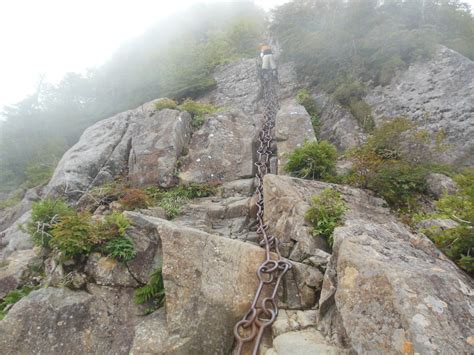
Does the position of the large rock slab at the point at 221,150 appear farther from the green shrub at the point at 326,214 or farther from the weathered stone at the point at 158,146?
the green shrub at the point at 326,214

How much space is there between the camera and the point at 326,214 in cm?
504

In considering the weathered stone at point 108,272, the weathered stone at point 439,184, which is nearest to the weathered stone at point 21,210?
the weathered stone at point 108,272

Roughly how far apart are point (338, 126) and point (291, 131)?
2.54 m

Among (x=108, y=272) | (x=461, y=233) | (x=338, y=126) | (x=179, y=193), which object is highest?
(x=461, y=233)

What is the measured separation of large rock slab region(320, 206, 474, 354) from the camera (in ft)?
7.55

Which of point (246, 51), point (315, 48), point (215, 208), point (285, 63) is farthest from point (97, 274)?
point (246, 51)

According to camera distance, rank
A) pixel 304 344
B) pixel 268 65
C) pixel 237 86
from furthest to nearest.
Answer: pixel 268 65 < pixel 237 86 < pixel 304 344

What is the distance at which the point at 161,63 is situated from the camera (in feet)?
68.0

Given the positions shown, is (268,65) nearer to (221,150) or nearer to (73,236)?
(221,150)

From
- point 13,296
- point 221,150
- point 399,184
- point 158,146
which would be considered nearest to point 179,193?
point 158,146

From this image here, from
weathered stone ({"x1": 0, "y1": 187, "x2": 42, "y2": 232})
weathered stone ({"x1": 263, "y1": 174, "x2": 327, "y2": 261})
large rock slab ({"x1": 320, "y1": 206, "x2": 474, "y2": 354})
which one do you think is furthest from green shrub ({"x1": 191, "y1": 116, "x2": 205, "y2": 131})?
large rock slab ({"x1": 320, "y1": 206, "x2": 474, "y2": 354})

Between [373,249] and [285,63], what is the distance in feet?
54.2

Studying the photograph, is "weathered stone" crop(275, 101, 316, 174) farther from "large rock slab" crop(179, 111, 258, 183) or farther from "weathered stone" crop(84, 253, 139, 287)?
"weathered stone" crop(84, 253, 139, 287)

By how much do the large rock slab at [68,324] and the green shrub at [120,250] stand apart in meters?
0.62
